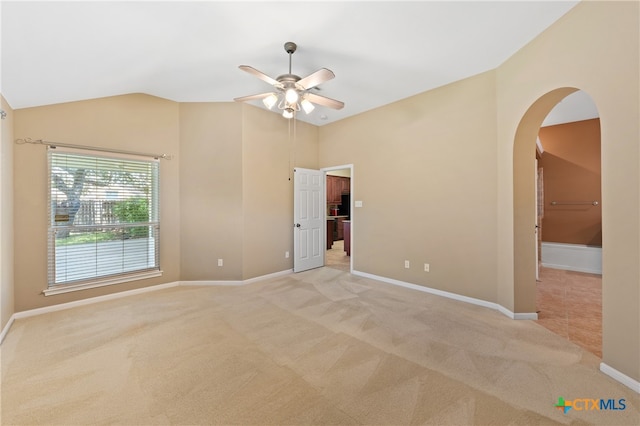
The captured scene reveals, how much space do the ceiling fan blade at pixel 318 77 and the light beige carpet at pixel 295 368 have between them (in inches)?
101

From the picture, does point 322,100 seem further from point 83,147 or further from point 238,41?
point 83,147

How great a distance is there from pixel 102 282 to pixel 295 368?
3231mm

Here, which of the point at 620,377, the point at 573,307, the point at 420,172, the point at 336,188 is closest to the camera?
the point at 620,377

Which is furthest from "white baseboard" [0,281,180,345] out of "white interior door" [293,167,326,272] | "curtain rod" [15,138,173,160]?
"white interior door" [293,167,326,272]

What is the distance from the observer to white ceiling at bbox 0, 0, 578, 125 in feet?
6.91

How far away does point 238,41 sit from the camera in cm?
264

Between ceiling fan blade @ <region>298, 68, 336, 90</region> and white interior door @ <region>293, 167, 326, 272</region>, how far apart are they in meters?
2.54

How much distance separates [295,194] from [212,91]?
7.29 ft

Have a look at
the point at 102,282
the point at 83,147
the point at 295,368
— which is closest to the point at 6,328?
the point at 102,282

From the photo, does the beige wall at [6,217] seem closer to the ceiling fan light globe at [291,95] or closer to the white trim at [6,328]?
the white trim at [6,328]

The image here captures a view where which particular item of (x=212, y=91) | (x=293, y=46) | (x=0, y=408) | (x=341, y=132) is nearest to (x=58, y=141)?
Answer: (x=212, y=91)

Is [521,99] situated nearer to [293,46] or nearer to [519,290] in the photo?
[519,290]

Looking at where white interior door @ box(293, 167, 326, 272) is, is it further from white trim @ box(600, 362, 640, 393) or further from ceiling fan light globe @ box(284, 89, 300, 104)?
white trim @ box(600, 362, 640, 393)

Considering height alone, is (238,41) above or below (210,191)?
above
